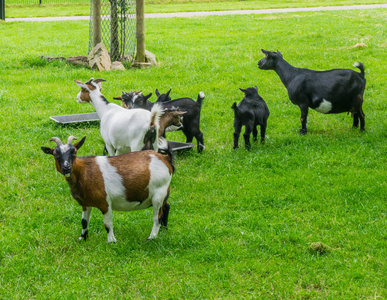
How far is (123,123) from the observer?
7.88m

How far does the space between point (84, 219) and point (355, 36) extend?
576 inches

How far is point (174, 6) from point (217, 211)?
26.1 meters

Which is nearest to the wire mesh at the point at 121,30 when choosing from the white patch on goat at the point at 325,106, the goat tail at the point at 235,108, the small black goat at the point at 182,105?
the small black goat at the point at 182,105

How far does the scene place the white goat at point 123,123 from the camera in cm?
765

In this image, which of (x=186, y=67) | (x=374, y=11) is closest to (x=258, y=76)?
(x=186, y=67)

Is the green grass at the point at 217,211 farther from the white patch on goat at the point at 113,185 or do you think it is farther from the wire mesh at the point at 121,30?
the wire mesh at the point at 121,30

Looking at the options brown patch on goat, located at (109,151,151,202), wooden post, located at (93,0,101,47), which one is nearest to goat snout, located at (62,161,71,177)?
brown patch on goat, located at (109,151,151,202)

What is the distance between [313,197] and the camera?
753 cm

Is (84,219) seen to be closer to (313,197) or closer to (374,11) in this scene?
(313,197)

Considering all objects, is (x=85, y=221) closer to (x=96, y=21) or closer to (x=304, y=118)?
(x=304, y=118)

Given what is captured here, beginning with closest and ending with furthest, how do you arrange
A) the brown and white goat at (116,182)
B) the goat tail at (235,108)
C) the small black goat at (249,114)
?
the brown and white goat at (116,182) → the goat tail at (235,108) → the small black goat at (249,114)

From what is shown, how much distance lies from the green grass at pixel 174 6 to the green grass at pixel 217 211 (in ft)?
51.6

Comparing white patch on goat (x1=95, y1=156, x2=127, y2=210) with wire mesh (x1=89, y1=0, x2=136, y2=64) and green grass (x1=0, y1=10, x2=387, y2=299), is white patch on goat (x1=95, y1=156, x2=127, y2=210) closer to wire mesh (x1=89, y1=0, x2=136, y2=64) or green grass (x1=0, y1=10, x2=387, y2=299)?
green grass (x1=0, y1=10, x2=387, y2=299)

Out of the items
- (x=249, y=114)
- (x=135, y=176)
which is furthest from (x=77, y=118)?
(x=135, y=176)
